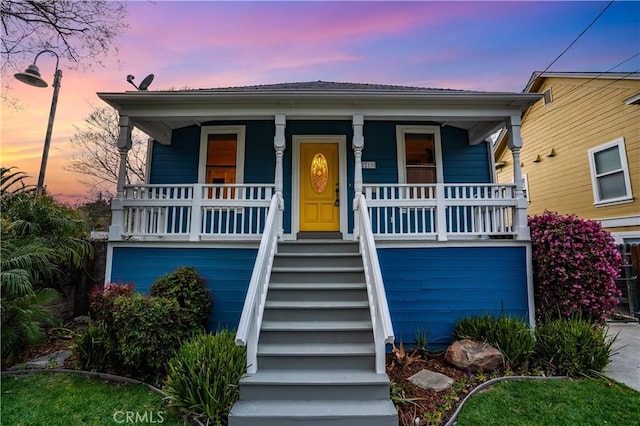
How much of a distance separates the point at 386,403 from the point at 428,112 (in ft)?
14.4

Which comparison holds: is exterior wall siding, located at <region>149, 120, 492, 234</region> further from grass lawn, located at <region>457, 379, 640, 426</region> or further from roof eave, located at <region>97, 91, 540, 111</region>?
grass lawn, located at <region>457, 379, 640, 426</region>

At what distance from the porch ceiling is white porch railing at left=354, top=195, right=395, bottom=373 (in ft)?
5.65

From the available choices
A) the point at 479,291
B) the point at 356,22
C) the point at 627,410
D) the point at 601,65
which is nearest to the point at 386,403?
the point at 627,410

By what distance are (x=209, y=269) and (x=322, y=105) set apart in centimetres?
324

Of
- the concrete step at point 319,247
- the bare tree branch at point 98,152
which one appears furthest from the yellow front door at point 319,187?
the bare tree branch at point 98,152

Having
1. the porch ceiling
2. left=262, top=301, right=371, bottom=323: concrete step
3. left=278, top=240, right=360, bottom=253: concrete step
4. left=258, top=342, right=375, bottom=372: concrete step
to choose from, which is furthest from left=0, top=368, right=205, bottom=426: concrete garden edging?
the porch ceiling

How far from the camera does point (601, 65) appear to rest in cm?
841

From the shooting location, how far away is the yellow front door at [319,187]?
649 centimetres

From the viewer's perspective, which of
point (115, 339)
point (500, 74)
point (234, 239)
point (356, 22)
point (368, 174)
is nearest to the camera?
point (115, 339)

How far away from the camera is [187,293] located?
421 centimetres

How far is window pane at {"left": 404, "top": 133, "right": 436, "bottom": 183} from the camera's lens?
6.71 m

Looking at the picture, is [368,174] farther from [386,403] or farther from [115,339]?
[115,339]

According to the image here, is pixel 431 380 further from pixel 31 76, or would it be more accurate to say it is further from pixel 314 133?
pixel 31 76

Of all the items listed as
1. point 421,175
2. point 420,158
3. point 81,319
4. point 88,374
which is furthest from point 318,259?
point 81,319
